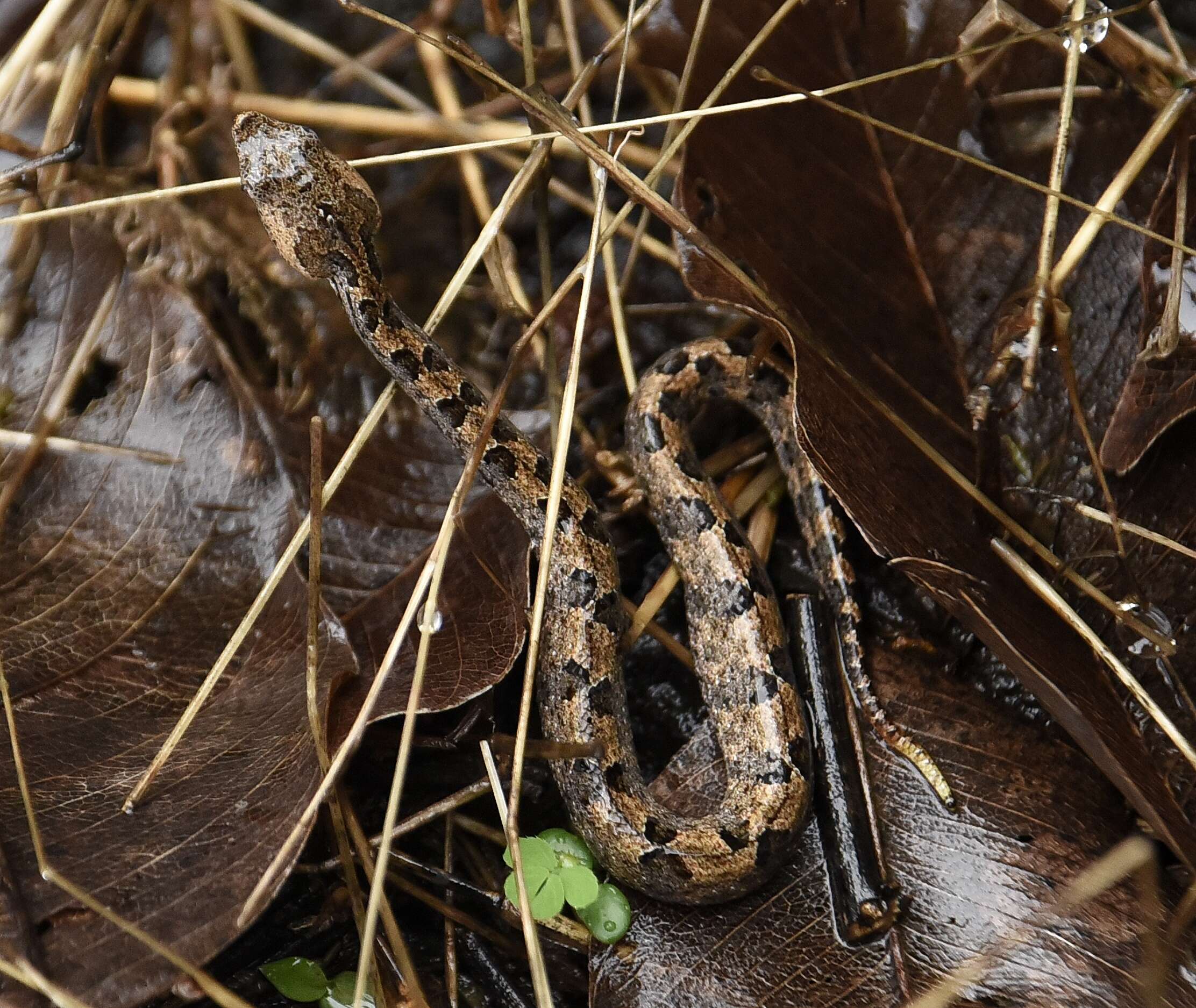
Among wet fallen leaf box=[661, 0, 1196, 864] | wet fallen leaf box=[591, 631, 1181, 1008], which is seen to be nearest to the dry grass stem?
wet fallen leaf box=[661, 0, 1196, 864]

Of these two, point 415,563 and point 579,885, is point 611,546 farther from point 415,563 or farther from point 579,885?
point 579,885

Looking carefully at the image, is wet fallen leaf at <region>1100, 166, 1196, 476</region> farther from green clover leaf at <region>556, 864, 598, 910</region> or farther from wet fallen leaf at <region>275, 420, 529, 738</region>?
green clover leaf at <region>556, 864, 598, 910</region>

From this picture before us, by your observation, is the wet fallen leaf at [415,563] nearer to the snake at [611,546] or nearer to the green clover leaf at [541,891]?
the snake at [611,546]

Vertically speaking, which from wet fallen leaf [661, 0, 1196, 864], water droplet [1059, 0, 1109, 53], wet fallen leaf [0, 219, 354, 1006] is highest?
water droplet [1059, 0, 1109, 53]

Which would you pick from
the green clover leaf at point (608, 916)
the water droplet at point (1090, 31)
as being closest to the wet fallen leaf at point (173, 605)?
the green clover leaf at point (608, 916)


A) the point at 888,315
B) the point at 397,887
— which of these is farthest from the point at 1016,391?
the point at 397,887

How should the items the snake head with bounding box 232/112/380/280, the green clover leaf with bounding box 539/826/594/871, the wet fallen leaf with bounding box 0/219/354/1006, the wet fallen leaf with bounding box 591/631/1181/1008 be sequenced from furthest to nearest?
the snake head with bounding box 232/112/380/280
the green clover leaf with bounding box 539/826/594/871
the wet fallen leaf with bounding box 591/631/1181/1008
the wet fallen leaf with bounding box 0/219/354/1006

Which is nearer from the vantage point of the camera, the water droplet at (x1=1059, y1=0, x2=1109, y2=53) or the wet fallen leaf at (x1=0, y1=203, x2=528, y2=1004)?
the wet fallen leaf at (x1=0, y1=203, x2=528, y2=1004)

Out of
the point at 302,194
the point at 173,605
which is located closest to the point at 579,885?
the point at 173,605
